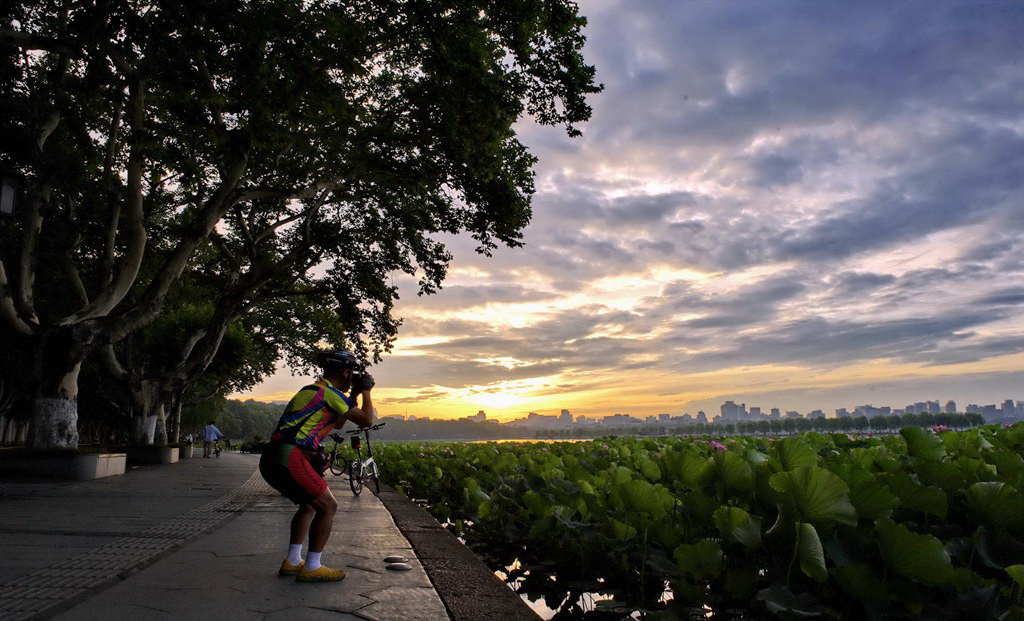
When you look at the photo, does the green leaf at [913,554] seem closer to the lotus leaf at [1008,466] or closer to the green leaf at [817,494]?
the green leaf at [817,494]

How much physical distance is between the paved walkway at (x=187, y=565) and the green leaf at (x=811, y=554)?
2007mm

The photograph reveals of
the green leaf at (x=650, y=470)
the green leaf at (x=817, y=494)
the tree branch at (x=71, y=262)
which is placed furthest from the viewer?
the tree branch at (x=71, y=262)

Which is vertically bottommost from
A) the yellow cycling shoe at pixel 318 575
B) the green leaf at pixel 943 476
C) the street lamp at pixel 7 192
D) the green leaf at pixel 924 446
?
the yellow cycling shoe at pixel 318 575

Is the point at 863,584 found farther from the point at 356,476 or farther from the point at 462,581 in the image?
the point at 356,476

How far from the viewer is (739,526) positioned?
265 cm

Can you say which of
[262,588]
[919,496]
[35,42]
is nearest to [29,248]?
[35,42]

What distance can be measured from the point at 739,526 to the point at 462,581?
2294 millimetres

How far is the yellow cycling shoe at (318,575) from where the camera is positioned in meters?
4.32

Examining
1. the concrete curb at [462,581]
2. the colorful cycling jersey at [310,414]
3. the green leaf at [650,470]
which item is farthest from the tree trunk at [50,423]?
the green leaf at [650,470]

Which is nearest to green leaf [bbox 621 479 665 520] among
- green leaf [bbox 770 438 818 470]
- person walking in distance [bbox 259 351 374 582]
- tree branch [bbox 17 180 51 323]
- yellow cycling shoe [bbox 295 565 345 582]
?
green leaf [bbox 770 438 818 470]

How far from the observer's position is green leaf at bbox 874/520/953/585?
6.93ft

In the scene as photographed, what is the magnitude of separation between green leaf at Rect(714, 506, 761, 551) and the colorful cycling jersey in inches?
105

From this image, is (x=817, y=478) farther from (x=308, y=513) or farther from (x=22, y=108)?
(x=22, y=108)

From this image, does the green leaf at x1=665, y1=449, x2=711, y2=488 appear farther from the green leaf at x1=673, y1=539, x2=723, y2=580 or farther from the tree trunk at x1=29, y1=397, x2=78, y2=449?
the tree trunk at x1=29, y1=397, x2=78, y2=449
